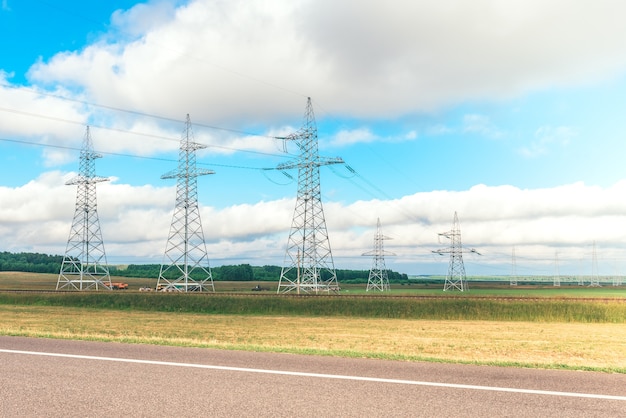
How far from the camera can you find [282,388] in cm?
831

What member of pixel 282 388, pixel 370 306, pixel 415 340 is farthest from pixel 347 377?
pixel 370 306

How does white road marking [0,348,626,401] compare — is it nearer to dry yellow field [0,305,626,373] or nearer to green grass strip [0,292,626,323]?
dry yellow field [0,305,626,373]

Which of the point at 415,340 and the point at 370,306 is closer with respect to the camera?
the point at 415,340

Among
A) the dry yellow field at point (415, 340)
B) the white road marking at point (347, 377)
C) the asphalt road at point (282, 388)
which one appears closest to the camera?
the asphalt road at point (282, 388)

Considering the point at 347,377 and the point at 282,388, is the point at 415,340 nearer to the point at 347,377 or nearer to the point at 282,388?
the point at 347,377

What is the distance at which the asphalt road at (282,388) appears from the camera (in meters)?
7.13

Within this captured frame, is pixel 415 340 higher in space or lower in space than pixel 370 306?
higher

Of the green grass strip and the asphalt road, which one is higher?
the asphalt road

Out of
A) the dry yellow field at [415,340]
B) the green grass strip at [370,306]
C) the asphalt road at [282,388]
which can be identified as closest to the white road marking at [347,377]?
the asphalt road at [282,388]

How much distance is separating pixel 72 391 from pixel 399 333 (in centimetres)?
1856

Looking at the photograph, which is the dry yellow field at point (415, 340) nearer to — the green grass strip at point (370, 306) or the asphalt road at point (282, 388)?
the asphalt road at point (282, 388)

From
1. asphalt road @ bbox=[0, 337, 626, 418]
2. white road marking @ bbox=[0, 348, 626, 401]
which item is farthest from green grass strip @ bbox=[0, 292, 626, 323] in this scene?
white road marking @ bbox=[0, 348, 626, 401]

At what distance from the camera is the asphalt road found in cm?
713

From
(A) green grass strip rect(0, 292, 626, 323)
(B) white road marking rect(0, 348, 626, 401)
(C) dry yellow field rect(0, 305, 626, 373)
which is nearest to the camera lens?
(B) white road marking rect(0, 348, 626, 401)
